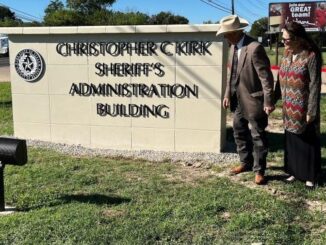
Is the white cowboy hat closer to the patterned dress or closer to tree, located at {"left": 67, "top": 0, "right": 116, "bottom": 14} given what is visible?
the patterned dress

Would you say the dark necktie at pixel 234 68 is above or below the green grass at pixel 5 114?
above

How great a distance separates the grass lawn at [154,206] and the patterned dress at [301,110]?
24 centimetres

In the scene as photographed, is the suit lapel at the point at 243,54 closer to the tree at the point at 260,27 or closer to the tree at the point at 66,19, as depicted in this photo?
the tree at the point at 66,19

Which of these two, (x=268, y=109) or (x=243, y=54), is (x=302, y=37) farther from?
(x=268, y=109)

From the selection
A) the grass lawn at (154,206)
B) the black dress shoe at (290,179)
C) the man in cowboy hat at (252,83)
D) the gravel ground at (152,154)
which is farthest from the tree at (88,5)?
the black dress shoe at (290,179)

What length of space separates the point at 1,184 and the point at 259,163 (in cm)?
261

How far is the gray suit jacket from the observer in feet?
17.1

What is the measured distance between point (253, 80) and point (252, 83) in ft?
0.11

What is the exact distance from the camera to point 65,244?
160 inches

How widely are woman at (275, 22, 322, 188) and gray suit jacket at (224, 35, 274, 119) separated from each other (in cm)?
17

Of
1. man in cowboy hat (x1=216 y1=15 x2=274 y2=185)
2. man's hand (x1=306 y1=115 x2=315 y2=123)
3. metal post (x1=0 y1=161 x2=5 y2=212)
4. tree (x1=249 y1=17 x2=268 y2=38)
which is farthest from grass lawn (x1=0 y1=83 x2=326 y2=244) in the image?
tree (x1=249 y1=17 x2=268 y2=38)

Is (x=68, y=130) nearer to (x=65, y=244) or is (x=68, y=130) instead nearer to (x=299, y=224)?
(x=65, y=244)

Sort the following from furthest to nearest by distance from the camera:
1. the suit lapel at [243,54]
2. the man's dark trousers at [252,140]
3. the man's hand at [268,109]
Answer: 1. the man's dark trousers at [252,140]
2. the suit lapel at [243,54]
3. the man's hand at [268,109]

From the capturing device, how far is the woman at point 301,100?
4938 mm
